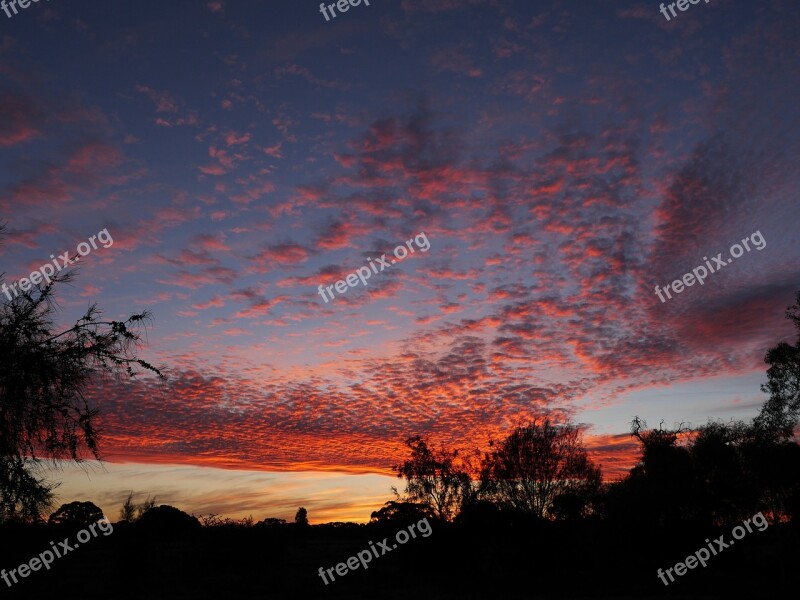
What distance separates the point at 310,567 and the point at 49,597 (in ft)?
63.9

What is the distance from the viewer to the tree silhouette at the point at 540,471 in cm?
4422

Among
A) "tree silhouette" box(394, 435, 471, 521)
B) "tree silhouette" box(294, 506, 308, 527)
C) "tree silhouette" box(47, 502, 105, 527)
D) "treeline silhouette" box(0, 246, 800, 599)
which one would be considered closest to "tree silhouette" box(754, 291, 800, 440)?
"treeline silhouette" box(0, 246, 800, 599)

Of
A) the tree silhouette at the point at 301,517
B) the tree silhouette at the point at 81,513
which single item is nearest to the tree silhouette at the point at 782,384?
the tree silhouette at the point at 81,513

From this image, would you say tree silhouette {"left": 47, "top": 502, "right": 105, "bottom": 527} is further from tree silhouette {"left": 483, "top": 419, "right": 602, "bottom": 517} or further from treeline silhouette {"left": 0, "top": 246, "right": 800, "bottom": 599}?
tree silhouette {"left": 483, "top": 419, "right": 602, "bottom": 517}

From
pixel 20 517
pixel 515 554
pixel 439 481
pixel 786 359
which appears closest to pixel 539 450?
pixel 439 481

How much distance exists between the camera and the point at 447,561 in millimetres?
35844

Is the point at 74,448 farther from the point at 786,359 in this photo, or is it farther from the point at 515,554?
the point at 786,359

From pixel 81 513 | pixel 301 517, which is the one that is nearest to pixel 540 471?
pixel 81 513

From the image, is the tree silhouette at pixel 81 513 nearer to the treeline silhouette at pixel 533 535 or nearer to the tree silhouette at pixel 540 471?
the treeline silhouette at pixel 533 535

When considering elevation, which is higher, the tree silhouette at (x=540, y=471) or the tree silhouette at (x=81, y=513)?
the tree silhouette at (x=81, y=513)

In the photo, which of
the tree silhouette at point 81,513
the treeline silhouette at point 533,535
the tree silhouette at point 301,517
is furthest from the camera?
the tree silhouette at point 301,517

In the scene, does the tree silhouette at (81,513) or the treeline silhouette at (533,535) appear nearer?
the treeline silhouette at (533,535)

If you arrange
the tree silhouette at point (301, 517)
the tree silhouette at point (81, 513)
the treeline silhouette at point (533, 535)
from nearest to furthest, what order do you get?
1. the treeline silhouette at point (533, 535)
2. the tree silhouette at point (81, 513)
3. the tree silhouette at point (301, 517)

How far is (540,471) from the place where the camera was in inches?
1807
